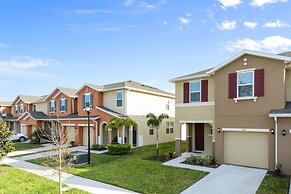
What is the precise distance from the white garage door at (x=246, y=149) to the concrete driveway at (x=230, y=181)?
2.01 ft

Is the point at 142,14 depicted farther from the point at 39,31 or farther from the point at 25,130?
the point at 25,130

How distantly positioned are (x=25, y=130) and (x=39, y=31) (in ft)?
78.6

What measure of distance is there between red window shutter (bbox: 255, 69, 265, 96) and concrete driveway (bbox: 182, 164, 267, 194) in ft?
15.1

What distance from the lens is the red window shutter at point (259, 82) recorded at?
13.7 metres

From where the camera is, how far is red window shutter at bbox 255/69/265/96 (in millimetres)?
13695

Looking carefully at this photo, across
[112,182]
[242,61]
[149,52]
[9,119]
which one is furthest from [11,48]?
[9,119]

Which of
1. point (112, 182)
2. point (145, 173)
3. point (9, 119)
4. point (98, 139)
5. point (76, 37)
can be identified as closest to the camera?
point (112, 182)

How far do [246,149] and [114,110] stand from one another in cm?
1428

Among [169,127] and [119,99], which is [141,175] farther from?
[169,127]

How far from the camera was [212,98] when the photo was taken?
16.6 m

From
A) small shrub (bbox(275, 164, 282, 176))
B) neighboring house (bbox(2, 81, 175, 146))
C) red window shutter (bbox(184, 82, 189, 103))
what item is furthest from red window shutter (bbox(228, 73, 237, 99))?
neighboring house (bbox(2, 81, 175, 146))

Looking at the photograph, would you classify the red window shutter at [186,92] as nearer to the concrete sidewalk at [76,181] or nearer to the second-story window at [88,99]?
the concrete sidewalk at [76,181]

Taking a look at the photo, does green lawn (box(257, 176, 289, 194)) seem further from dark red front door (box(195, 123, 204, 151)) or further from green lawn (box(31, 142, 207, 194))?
dark red front door (box(195, 123, 204, 151))

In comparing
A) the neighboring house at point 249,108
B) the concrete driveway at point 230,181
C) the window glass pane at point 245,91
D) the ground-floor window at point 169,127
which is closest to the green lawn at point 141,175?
the concrete driveway at point 230,181
